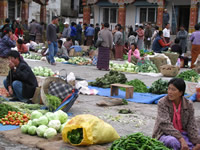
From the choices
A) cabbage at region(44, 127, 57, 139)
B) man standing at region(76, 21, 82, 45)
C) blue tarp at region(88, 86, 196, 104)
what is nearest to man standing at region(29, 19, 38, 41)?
man standing at region(76, 21, 82, 45)

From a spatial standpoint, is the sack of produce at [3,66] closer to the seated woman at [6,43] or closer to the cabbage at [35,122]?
the seated woman at [6,43]

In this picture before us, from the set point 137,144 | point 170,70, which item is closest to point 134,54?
point 170,70

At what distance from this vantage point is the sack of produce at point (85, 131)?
4.03 metres

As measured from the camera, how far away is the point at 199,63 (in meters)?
12.4

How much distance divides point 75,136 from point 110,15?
25056mm

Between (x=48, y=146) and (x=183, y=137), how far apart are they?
159 cm

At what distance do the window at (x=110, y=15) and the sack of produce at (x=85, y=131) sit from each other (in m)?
Result: 24.6

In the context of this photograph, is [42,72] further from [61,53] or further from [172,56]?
[61,53]

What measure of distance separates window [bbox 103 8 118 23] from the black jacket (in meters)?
22.5

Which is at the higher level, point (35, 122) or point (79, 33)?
point (79, 33)

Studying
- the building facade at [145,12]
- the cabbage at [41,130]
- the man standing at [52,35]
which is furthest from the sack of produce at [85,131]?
the building facade at [145,12]

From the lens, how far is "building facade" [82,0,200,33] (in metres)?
23.9

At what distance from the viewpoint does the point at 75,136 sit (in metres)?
4.10

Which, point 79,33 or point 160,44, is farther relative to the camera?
point 79,33
